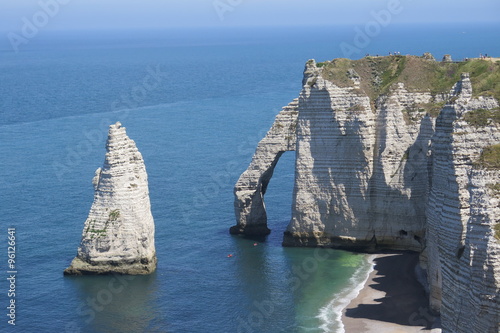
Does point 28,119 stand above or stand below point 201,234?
above

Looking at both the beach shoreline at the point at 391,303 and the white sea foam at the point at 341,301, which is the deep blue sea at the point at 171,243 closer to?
the white sea foam at the point at 341,301

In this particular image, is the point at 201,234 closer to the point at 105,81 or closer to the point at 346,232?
the point at 346,232

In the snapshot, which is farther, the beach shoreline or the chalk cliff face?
the beach shoreline

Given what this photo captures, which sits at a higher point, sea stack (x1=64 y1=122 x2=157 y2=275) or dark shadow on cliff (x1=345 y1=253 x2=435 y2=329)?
sea stack (x1=64 y1=122 x2=157 y2=275)

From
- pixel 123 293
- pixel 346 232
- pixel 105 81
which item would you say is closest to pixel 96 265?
pixel 123 293

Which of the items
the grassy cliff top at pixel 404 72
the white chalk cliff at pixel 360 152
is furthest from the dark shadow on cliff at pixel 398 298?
the grassy cliff top at pixel 404 72

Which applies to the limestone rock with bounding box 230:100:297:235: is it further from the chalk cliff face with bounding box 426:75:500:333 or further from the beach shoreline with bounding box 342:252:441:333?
the chalk cliff face with bounding box 426:75:500:333

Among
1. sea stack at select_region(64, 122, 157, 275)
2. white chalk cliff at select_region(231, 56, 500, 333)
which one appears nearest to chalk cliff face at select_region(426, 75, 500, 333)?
white chalk cliff at select_region(231, 56, 500, 333)
